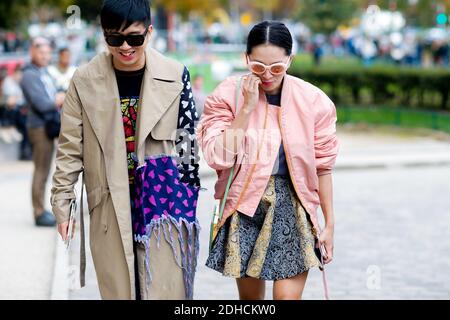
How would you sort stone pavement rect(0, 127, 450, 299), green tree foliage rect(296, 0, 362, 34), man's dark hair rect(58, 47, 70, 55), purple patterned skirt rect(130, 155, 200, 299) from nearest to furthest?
purple patterned skirt rect(130, 155, 200, 299) → stone pavement rect(0, 127, 450, 299) → man's dark hair rect(58, 47, 70, 55) → green tree foliage rect(296, 0, 362, 34)

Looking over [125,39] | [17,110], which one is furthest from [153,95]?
[17,110]

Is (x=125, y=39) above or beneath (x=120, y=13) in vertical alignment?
beneath

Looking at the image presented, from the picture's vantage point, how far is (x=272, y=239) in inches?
189

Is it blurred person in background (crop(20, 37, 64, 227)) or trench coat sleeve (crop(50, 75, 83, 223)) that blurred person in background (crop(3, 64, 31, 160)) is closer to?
blurred person in background (crop(20, 37, 64, 227))

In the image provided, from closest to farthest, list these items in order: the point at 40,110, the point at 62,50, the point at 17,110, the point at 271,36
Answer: the point at 271,36 → the point at 40,110 → the point at 62,50 → the point at 17,110

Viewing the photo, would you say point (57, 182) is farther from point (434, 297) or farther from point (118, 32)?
point (434, 297)

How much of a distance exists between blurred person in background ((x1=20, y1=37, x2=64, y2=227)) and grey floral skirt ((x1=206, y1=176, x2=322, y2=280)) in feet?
18.2

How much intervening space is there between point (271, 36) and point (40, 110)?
225 inches

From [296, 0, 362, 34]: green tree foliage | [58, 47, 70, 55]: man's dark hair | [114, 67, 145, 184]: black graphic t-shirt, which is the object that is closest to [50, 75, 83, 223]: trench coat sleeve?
[114, 67, 145, 184]: black graphic t-shirt

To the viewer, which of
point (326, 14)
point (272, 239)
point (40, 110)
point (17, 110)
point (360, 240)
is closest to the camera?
point (272, 239)

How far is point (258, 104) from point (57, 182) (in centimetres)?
97

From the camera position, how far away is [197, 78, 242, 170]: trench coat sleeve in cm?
465

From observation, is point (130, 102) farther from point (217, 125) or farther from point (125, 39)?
point (217, 125)

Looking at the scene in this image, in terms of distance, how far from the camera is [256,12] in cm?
12219
